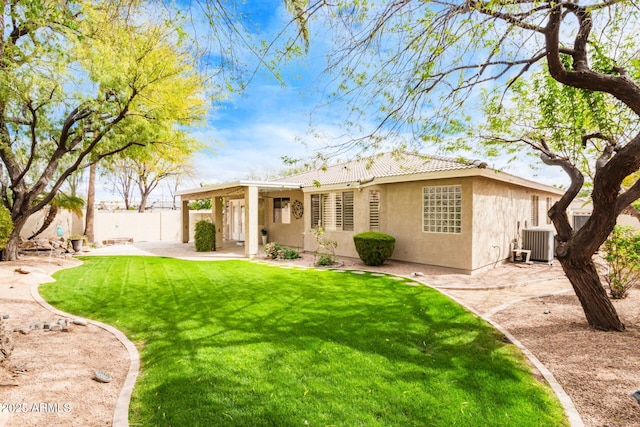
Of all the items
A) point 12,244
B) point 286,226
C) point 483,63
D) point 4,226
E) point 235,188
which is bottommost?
point 12,244

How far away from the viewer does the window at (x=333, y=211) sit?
14.4 m

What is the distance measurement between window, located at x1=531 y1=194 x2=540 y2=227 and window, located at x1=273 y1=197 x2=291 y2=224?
39.6 ft

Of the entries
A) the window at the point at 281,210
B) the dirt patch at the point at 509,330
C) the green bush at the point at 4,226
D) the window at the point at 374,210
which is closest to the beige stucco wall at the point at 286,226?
the window at the point at 281,210

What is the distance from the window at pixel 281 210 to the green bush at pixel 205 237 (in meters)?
3.57

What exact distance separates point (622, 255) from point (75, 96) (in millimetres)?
17563

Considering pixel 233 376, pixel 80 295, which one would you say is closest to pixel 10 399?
pixel 233 376

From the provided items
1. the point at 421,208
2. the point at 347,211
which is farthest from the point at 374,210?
the point at 421,208

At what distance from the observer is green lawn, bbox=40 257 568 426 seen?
3340 mm

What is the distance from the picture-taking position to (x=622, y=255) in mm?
7133

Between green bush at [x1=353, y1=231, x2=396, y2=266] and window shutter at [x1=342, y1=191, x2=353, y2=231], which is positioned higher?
window shutter at [x1=342, y1=191, x2=353, y2=231]

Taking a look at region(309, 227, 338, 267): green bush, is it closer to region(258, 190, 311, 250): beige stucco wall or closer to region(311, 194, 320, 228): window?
region(311, 194, 320, 228): window

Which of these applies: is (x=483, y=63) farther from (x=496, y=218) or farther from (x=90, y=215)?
(x=90, y=215)

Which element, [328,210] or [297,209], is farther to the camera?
[297,209]

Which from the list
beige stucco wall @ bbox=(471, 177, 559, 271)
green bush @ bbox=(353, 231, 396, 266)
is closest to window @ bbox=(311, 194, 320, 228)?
green bush @ bbox=(353, 231, 396, 266)
